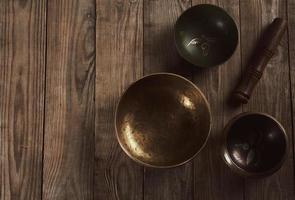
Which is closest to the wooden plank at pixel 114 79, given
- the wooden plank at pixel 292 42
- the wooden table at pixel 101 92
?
the wooden table at pixel 101 92

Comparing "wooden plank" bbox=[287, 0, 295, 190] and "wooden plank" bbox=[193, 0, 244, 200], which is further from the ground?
"wooden plank" bbox=[287, 0, 295, 190]

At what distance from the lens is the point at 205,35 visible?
1344 millimetres

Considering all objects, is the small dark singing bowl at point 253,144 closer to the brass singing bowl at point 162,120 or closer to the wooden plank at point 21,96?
the brass singing bowl at point 162,120

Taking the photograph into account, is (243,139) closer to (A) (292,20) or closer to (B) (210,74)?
(B) (210,74)

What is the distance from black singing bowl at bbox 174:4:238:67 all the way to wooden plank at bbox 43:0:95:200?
0.91 ft

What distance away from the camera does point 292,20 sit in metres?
1.36

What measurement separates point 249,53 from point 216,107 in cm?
19

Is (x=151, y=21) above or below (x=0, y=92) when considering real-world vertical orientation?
above

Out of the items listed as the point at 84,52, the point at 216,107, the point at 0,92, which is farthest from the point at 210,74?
the point at 0,92

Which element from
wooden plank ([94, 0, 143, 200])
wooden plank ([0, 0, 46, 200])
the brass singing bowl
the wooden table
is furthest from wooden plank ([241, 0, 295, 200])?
wooden plank ([0, 0, 46, 200])

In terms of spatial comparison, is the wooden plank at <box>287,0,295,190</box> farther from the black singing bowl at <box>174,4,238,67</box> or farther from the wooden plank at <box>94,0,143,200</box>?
the wooden plank at <box>94,0,143,200</box>

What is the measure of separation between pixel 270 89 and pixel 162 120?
0.34 meters

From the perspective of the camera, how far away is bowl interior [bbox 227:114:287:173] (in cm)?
126

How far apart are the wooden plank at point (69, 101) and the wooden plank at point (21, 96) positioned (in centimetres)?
3
